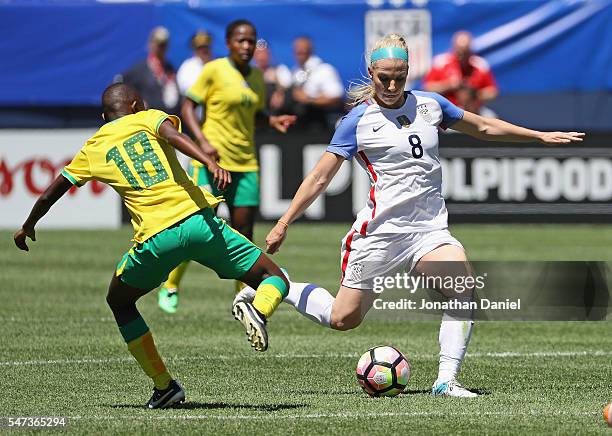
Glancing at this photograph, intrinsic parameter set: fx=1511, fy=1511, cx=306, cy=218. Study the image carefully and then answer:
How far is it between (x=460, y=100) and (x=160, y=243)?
15.7 metres

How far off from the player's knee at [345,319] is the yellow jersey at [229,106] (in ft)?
15.1

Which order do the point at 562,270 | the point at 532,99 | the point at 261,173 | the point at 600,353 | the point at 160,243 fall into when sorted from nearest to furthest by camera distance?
the point at 160,243 < the point at 600,353 < the point at 562,270 < the point at 261,173 < the point at 532,99

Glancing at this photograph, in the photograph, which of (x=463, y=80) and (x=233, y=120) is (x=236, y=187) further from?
(x=463, y=80)

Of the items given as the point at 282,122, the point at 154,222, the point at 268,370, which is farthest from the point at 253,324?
the point at 282,122

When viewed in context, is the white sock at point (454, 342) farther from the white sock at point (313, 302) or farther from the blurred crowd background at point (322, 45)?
the blurred crowd background at point (322, 45)

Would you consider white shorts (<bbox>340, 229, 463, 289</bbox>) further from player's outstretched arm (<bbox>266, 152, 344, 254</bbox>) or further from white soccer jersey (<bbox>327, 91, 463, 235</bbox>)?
player's outstretched arm (<bbox>266, 152, 344, 254</bbox>)

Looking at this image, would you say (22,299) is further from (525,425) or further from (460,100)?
(460,100)

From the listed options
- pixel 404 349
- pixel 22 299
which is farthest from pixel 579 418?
pixel 22 299

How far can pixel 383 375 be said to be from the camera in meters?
9.36

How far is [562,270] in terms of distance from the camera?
17234 millimetres

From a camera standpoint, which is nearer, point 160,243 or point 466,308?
point 160,243

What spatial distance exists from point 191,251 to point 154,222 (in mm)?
277

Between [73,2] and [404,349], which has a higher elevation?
[73,2]

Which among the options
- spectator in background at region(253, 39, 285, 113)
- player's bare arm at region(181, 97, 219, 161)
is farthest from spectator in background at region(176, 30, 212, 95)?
player's bare arm at region(181, 97, 219, 161)
